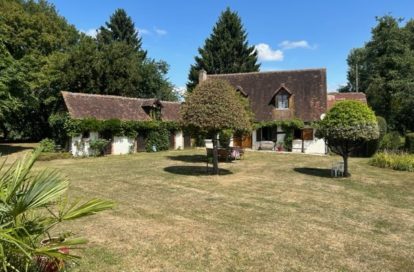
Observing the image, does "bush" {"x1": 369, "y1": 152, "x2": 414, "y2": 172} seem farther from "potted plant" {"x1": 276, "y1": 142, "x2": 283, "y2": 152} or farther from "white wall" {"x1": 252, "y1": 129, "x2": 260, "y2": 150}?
"white wall" {"x1": 252, "y1": 129, "x2": 260, "y2": 150}

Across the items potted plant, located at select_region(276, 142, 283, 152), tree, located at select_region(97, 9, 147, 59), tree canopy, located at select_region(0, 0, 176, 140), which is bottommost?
potted plant, located at select_region(276, 142, 283, 152)

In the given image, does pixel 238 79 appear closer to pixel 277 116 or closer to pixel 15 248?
pixel 277 116

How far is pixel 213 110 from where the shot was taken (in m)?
16.8

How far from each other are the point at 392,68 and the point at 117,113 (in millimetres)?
28247

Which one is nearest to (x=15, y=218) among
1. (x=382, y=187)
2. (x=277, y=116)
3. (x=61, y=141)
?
(x=382, y=187)

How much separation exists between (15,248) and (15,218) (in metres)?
0.34

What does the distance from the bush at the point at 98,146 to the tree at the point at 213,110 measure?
11784 mm

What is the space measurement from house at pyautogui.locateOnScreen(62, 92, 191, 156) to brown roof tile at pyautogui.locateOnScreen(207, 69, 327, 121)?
24.5ft

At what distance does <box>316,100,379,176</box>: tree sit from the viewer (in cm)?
1634

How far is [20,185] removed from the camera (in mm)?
4234

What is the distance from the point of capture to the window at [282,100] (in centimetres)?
3198

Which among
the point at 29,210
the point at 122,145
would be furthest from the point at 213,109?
the point at 122,145

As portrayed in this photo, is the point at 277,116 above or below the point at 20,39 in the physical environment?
below

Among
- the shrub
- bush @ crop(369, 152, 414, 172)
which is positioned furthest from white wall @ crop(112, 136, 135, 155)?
bush @ crop(369, 152, 414, 172)
